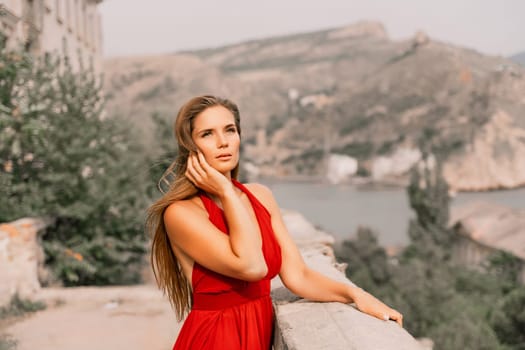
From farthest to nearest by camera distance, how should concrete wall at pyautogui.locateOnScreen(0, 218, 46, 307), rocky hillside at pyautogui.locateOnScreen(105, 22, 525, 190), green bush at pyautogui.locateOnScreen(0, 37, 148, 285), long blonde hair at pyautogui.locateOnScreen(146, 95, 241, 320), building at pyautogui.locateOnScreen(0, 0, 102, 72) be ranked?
rocky hillside at pyautogui.locateOnScreen(105, 22, 525, 190) < building at pyautogui.locateOnScreen(0, 0, 102, 72) < green bush at pyautogui.locateOnScreen(0, 37, 148, 285) < concrete wall at pyautogui.locateOnScreen(0, 218, 46, 307) < long blonde hair at pyautogui.locateOnScreen(146, 95, 241, 320)

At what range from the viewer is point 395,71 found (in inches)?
5261

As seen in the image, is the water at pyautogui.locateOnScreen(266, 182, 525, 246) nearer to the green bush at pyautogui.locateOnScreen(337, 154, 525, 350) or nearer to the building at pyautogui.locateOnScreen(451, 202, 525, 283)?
the building at pyautogui.locateOnScreen(451, 202, 525, 283)

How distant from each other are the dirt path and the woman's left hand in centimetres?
386

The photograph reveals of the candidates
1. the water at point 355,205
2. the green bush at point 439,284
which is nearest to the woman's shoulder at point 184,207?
the green bush at point 439,284

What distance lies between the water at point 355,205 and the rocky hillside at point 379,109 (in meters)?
7.76

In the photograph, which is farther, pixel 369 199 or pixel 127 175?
pixel 369 199

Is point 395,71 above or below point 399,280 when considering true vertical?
above

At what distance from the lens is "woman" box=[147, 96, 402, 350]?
6.42 feet

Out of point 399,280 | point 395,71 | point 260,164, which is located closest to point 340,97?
point 395,71

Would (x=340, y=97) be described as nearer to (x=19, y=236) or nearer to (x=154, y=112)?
(x=154, y=112)

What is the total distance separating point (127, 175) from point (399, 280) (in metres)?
12.8

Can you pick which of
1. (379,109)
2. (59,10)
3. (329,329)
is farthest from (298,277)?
(379,109)

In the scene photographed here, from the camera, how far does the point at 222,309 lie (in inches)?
83.0

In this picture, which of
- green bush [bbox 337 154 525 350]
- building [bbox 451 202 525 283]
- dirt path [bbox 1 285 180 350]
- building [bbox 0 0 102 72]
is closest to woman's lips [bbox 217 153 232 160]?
dirt path [bbox 1 285 180 350]
